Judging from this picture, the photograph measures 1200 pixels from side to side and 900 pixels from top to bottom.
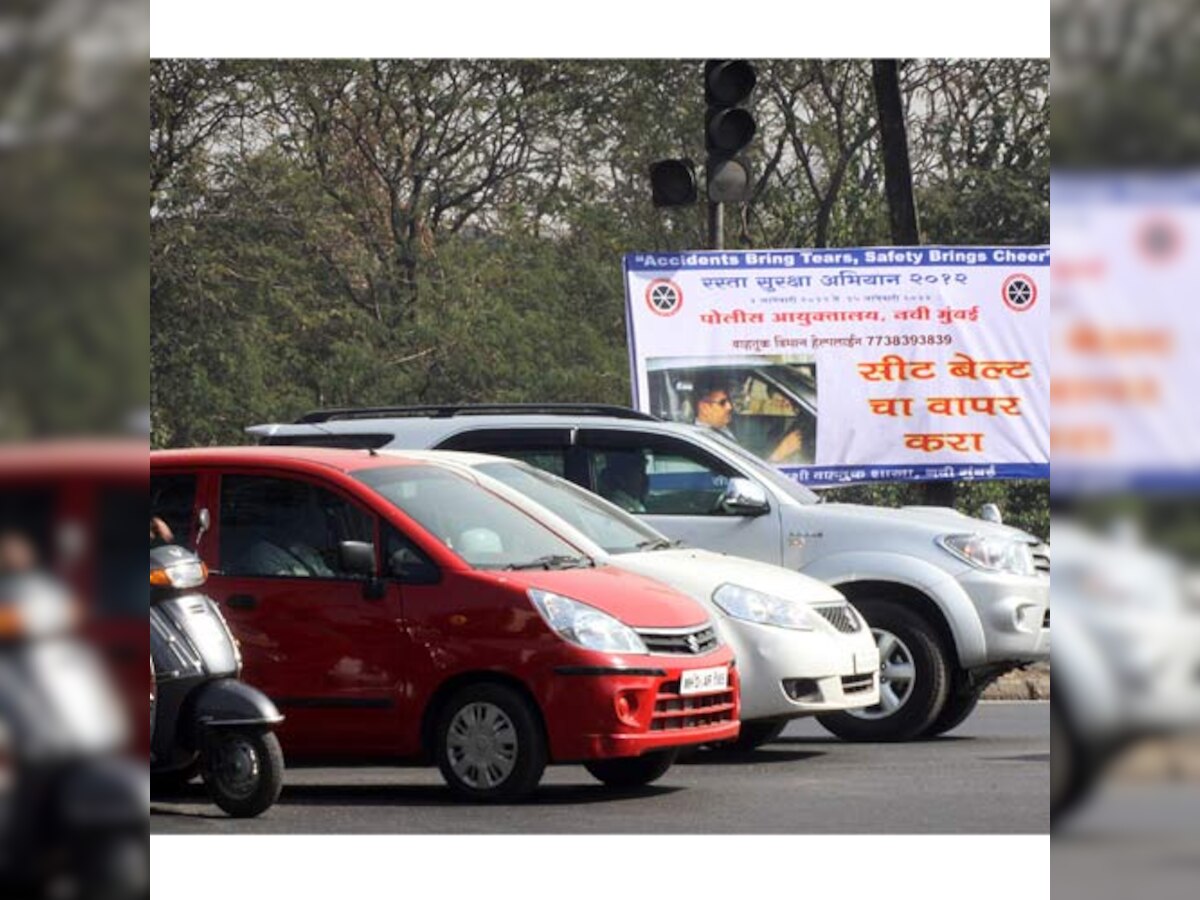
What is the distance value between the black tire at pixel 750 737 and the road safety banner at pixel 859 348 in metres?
3.76

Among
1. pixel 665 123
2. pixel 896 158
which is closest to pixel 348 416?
pixel 896 158

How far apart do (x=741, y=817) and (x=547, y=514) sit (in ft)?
6.15

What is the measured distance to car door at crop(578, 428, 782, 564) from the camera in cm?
1098

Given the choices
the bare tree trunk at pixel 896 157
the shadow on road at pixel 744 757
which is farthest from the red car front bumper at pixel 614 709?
the bare tree trunk at pixel 896 157

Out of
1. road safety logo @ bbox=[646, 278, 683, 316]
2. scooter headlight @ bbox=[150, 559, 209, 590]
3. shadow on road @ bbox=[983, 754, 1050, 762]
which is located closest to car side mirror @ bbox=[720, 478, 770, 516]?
shadow on road @ bbox=[983, 754, 1050, 762]

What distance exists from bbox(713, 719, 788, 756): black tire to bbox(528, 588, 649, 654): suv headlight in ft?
6.95

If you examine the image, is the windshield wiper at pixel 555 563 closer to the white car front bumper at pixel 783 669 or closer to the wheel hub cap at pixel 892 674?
the white car front bumper at pixel 783 669

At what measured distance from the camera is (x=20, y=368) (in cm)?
170

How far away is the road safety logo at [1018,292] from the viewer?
13.9 meters

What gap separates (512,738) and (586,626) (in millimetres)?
499

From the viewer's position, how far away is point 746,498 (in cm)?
1080

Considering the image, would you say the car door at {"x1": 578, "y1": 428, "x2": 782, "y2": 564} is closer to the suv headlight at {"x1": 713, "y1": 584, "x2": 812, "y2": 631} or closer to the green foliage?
the suv headlight at {"x1": 713, "y1": 584, "x2": 812, "y2": 631}

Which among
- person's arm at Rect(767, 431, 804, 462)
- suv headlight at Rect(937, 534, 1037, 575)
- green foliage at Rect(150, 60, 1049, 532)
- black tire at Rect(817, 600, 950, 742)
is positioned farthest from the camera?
green foliage at Rect(150, 60, 1049, 532)

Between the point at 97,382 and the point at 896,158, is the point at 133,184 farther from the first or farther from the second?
the point at 896,158
